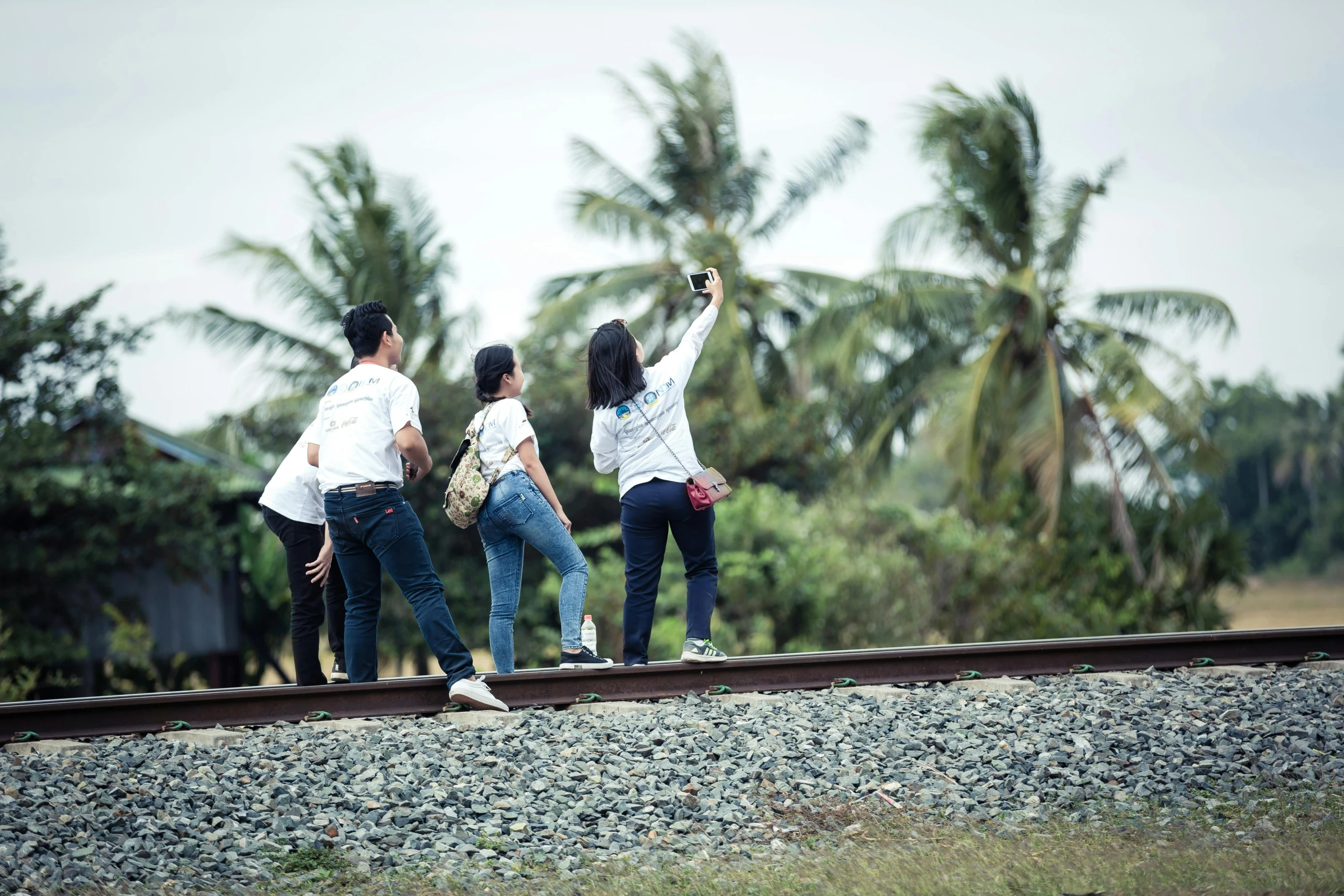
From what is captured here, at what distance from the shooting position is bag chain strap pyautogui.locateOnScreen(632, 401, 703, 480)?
597 cm

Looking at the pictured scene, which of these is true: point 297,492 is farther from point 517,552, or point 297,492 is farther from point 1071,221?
point 1071,221

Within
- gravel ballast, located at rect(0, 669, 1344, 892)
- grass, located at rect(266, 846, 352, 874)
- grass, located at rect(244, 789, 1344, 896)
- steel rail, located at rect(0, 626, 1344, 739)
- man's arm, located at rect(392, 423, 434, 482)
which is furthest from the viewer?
steel rail, located at rect(0, 626, 1344, 739)

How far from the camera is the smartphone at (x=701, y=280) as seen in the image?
6195 millimetres

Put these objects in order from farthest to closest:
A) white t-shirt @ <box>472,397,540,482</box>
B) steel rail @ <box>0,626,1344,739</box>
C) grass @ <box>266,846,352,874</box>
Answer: white t-shirt @ <box>472,397,540,482</box>, steel rail @ <box>0,626,1344,739</box>, grass @ <box>266,846,352,874</box>

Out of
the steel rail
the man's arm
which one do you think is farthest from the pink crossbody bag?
the man's arm

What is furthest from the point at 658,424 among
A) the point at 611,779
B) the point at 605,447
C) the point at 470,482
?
the point at 611,779

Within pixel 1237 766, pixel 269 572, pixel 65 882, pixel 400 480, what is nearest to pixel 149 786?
pixel 65 882

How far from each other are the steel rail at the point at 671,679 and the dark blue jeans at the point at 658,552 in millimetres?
233

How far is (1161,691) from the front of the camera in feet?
19.4

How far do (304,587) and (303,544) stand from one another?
0.22 meters

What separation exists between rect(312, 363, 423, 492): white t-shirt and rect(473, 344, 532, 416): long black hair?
1.51ft

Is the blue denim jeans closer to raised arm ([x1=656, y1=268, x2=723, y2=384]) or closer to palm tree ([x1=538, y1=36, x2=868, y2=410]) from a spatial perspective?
raised arm ([x1=656, y1=268, x2=723, y2=384])

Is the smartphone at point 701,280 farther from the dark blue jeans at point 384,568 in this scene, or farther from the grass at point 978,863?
the grass at point 978,863

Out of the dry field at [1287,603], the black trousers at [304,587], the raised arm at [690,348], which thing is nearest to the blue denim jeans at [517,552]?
the black trousers at [304,587]
